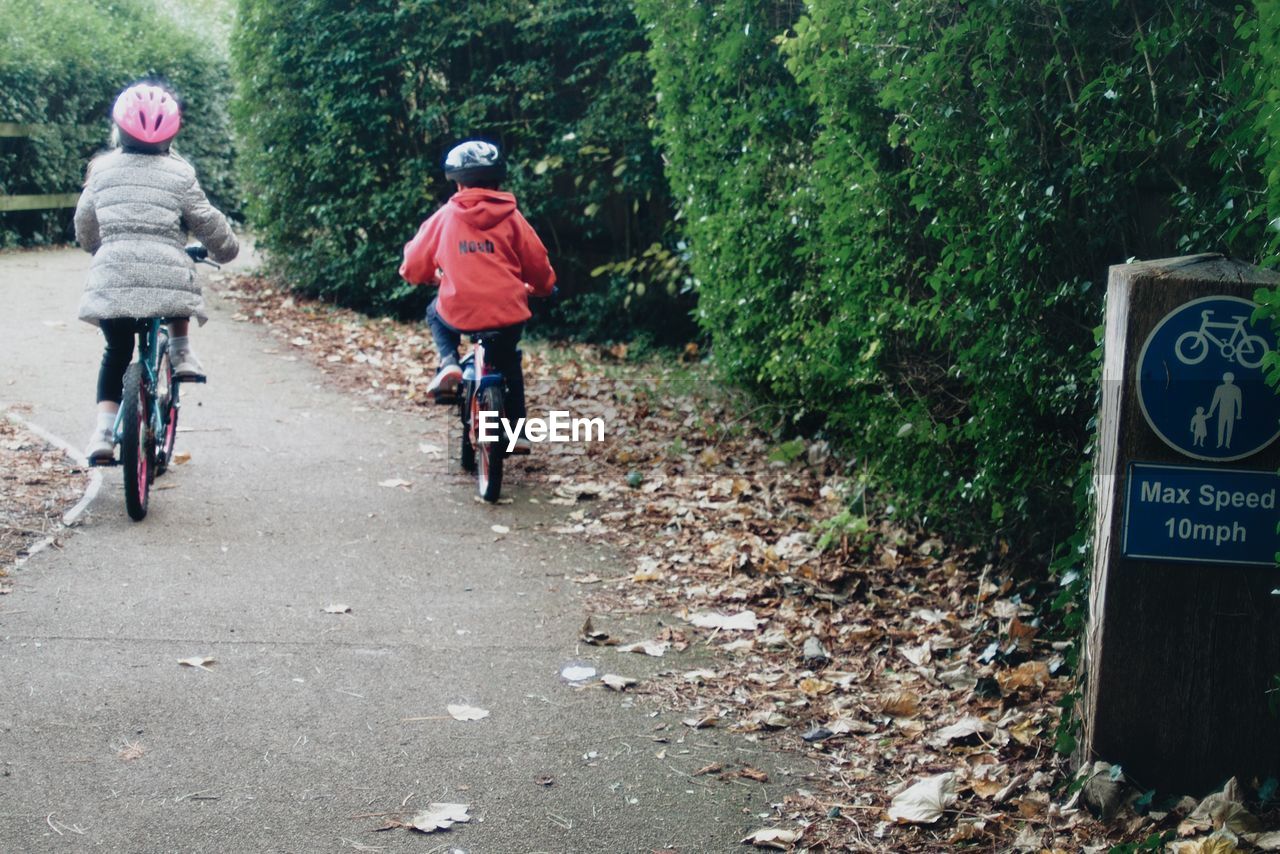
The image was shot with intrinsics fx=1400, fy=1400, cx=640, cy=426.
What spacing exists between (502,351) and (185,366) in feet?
5.60

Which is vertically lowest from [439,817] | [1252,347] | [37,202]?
[439,817]

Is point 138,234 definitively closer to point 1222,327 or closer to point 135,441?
point 135,441

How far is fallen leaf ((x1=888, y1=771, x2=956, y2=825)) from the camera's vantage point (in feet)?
13.9

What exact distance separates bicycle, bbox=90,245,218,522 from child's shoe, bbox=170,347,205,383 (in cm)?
4

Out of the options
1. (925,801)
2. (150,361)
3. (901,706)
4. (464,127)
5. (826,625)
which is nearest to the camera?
(925,801)

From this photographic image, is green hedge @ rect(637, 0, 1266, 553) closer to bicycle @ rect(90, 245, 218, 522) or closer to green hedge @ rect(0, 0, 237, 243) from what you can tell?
bicycle @ rect(90, 245, 218, 522)

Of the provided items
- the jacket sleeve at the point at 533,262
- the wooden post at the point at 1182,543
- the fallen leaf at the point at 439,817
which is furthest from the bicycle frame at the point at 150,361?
the wooden post at the point at 1182,543

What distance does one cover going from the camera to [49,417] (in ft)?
30.3

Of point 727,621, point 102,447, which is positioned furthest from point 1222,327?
point 102,447

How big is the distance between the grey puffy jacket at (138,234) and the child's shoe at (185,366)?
38 centimetres

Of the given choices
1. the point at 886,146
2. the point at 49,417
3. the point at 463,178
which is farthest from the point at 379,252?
the point at 886,146

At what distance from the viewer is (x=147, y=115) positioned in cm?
709

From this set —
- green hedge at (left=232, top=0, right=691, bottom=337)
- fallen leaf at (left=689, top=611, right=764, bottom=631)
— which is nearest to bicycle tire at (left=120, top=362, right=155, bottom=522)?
fallen leaf at (left=689, top=611, right=764, bottom=631)

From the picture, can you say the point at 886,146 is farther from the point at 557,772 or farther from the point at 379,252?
the point at 379,252
